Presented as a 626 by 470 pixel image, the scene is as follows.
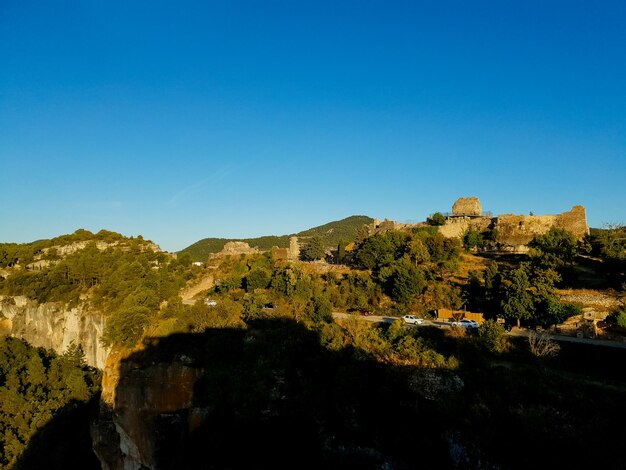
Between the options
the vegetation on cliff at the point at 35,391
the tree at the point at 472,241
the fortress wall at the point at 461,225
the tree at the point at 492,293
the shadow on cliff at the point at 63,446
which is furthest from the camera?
the fortress wall at the point at 461,225

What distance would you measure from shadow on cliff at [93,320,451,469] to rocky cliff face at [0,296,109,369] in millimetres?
9472

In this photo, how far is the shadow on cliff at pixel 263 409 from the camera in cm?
1305

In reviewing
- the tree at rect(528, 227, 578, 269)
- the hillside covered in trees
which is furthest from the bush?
the tree at rect(528, 227, 578, 269)

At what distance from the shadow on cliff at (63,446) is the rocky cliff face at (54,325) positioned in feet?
12.6

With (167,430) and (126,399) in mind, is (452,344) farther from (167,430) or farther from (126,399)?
(126,399)

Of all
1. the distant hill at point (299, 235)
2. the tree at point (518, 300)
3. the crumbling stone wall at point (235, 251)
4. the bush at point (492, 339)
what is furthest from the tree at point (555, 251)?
the distant hill at point (299, 235)

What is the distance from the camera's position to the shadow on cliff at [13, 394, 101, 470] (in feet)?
79.7

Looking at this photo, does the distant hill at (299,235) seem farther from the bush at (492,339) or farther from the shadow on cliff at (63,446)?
the bush at (492,339)

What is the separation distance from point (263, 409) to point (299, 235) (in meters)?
82.9

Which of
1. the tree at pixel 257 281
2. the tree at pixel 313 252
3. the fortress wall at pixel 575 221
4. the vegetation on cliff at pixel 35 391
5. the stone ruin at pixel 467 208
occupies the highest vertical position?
the stone ruin at pixel 467 208

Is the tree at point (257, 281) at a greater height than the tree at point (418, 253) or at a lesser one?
lesser

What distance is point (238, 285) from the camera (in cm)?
3072

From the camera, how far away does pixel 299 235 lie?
323 ft

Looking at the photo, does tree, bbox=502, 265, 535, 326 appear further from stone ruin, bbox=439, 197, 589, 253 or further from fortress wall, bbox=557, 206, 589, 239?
fortress wall, bbox=557, 206, 589, 239
